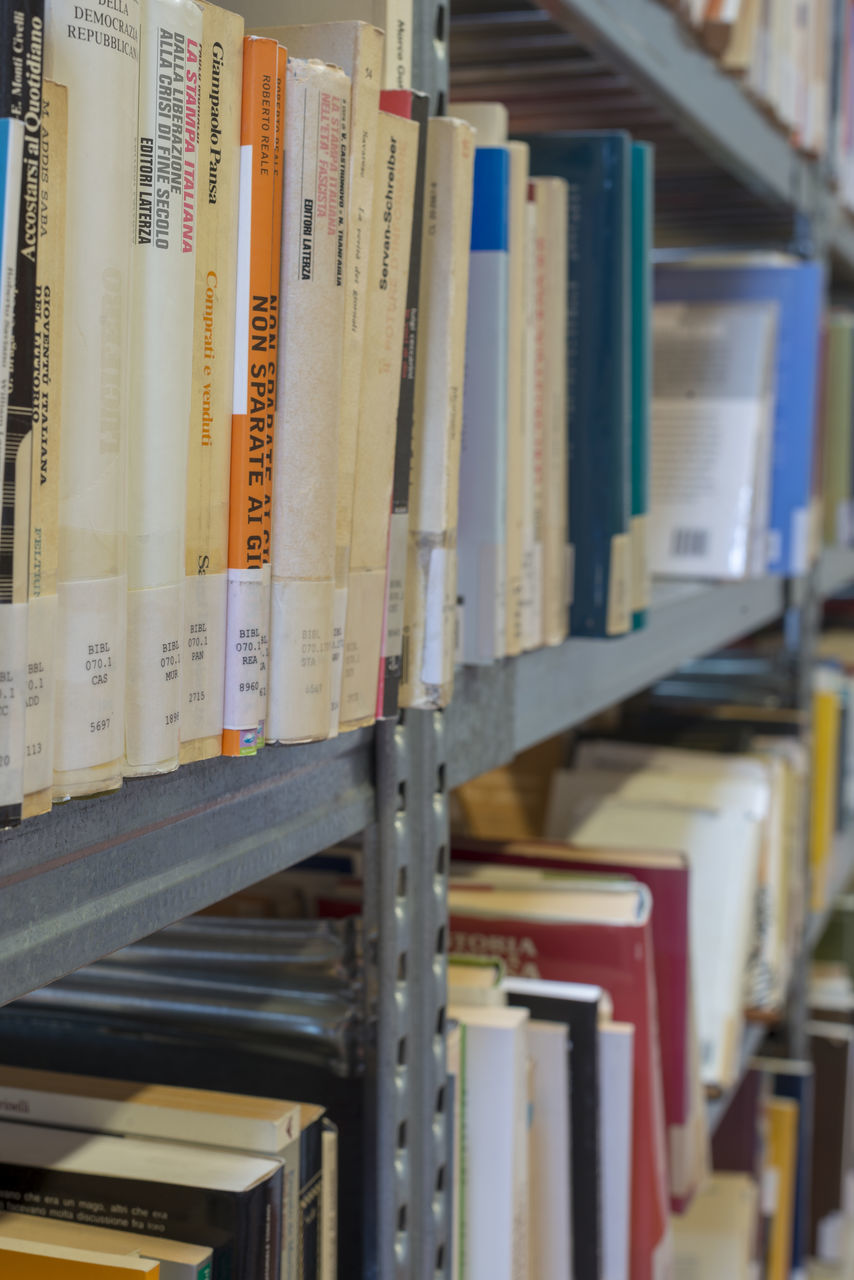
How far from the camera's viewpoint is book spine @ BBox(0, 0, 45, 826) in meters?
0.30

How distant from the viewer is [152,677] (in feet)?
1.21

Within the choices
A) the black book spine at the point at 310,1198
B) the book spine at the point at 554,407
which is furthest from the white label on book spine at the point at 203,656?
the book spine at the point at 554,407

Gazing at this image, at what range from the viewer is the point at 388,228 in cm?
47

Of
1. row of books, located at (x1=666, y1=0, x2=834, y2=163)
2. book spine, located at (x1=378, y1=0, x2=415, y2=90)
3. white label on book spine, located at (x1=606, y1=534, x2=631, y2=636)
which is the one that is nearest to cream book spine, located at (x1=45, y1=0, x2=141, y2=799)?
book spine, located at (x1=378, y1=0, x2=415, y2=90)

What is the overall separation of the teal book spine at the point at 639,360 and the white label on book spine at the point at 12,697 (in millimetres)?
524

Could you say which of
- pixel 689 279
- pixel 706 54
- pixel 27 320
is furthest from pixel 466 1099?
pixel 689 279

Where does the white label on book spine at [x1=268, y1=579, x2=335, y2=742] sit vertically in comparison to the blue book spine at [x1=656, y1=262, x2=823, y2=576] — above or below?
below

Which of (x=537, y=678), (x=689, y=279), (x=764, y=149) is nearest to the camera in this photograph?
(x=537, y=678)

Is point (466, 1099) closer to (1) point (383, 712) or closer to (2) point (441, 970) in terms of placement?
(2) point (441, 970)

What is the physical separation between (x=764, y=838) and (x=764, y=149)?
662mm

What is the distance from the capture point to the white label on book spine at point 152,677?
365 millimetres

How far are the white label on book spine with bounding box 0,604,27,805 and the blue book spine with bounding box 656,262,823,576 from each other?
1.13 m

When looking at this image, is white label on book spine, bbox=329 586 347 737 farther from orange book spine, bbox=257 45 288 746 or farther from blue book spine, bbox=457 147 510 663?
blue book spine, bbox=457 147 510 663

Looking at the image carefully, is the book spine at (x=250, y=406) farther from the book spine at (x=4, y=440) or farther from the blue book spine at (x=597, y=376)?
the blue book spine at (x=597, y=376)
